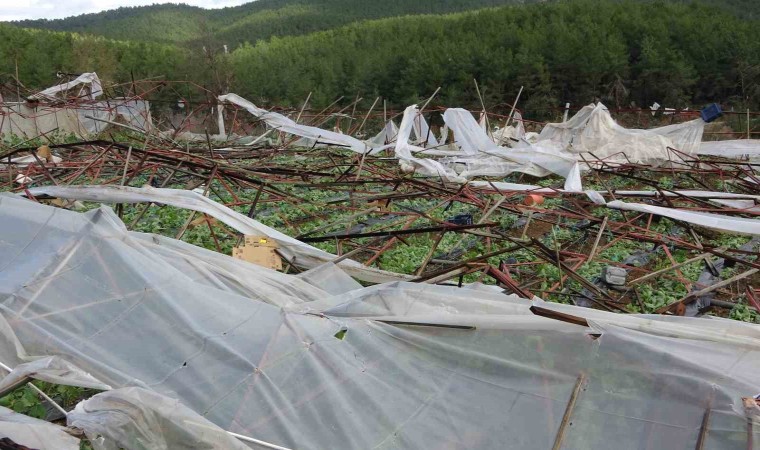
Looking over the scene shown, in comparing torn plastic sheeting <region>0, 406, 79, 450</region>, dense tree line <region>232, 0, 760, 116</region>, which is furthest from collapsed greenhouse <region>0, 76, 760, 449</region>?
dense tree line <region>232, 0, 760, 116</region>

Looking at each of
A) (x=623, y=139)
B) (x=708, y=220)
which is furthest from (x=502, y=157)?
(x=708, y=220)

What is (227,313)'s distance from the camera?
3.58 meters

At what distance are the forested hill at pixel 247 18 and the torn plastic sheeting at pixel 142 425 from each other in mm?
58223

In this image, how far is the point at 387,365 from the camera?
3.12 m

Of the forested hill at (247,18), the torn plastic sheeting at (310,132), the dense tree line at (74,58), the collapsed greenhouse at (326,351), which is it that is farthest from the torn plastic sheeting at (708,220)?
the forested hill at (247,18)

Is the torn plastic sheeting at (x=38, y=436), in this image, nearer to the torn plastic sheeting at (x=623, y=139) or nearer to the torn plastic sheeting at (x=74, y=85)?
the torn plastic sheeting at (x=623, y=139)

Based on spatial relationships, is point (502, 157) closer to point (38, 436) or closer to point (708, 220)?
point (708, 220)

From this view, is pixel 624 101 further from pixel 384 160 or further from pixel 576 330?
pixel 576 330

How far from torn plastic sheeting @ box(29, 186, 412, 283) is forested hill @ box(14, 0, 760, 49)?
54.8m

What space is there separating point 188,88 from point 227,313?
2823 centimetres

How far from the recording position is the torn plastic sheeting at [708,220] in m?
6.66

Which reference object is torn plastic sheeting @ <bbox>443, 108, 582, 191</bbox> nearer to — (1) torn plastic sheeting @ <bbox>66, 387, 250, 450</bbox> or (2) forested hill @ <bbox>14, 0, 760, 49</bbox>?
(1) torn plastic sheeting @ <bbox>66, 387, 250, 450</bbox>

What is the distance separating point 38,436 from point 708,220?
670 centimetres

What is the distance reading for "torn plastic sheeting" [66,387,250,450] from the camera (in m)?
2.56
